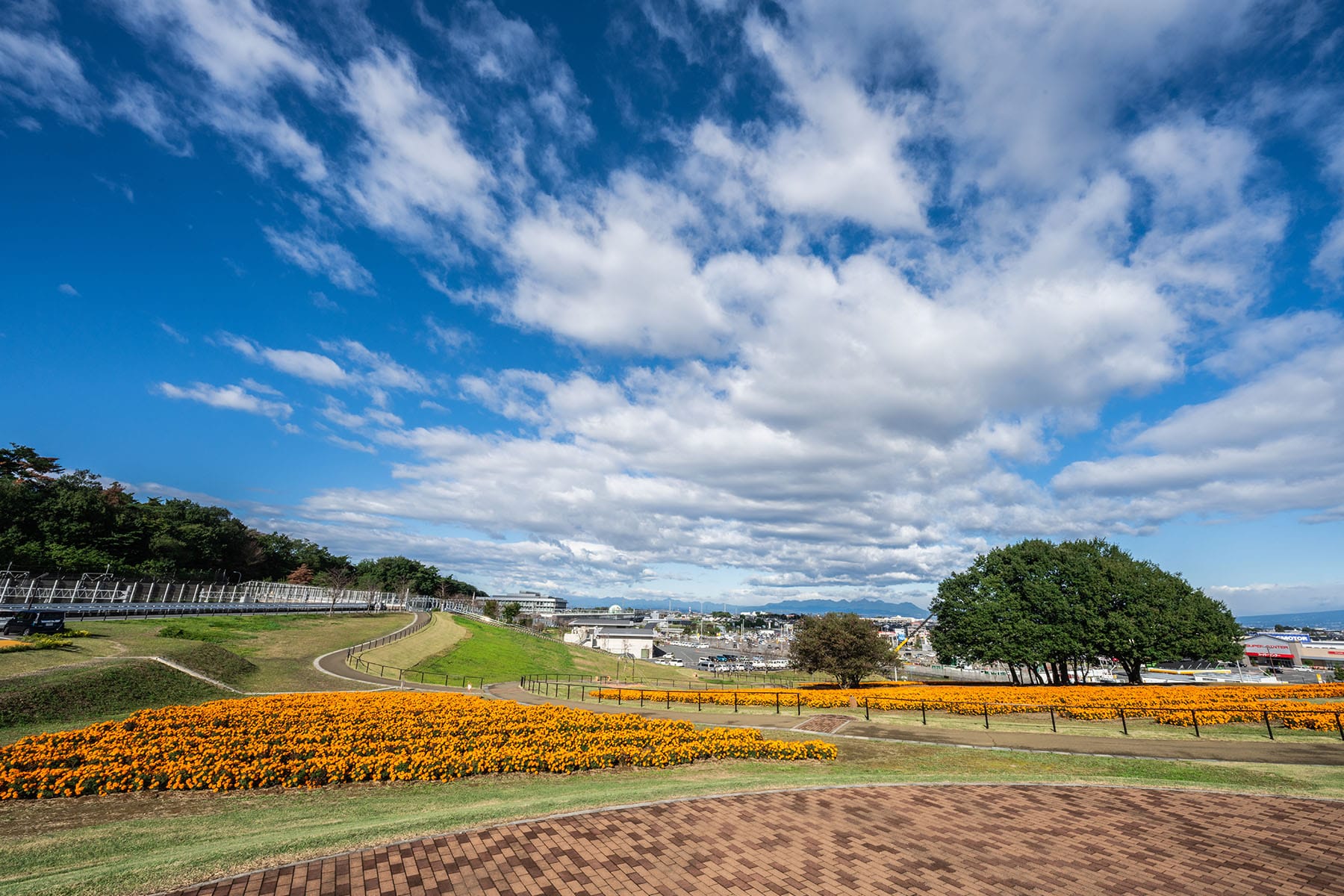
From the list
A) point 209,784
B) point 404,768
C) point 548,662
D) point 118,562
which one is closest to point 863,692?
point 404,768

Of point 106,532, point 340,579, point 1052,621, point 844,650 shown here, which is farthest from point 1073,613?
point 340,579

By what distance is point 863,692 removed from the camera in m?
30.9

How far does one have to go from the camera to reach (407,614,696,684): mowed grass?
5059cm

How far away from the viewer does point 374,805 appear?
1151 centimetres

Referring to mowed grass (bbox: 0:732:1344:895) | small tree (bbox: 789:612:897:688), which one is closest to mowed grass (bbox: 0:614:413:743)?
mowed grass (bbox: 0:732:1344:895)

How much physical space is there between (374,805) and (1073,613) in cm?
4445

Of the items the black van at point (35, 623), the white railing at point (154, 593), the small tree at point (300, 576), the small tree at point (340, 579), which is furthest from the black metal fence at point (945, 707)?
the small tree at point (300, 576)

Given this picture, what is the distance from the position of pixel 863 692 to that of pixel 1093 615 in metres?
20.3

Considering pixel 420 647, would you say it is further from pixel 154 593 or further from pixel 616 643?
pixel 616 643

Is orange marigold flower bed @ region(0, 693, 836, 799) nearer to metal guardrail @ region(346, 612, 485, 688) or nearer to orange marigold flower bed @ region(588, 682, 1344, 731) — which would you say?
orange marigold flower bed @ region(588, 682, 1344, 731)

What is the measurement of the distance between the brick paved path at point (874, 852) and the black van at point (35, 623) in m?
35.8

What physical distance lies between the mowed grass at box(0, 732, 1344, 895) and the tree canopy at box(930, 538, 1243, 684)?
92.0 feet

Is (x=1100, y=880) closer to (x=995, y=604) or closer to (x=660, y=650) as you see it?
(x=995, y=604)

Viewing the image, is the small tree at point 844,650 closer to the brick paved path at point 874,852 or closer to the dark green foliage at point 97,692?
the brick paved path at point 874,852
